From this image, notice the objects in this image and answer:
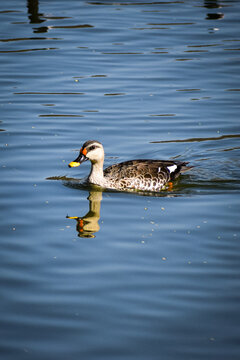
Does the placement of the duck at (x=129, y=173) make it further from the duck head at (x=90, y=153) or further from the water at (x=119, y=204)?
the water at (x=119, y=204)

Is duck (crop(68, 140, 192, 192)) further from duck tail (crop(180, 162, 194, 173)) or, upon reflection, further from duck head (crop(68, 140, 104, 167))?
duck tail (crop(180, 162, 194, 173))

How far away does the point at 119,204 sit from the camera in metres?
10.8

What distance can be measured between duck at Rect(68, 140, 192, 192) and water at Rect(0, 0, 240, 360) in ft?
1.05

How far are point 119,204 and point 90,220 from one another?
94cm

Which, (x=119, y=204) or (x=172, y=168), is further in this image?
(x=172, y=168)

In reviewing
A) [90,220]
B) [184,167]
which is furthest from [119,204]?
[184,167]

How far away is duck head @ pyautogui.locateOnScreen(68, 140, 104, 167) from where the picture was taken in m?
11.4

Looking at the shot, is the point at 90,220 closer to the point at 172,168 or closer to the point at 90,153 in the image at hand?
the point at 90,153

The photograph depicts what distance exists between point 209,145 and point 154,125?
1682 mm

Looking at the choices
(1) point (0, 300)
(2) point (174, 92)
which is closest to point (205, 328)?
(1) point (0, 300)

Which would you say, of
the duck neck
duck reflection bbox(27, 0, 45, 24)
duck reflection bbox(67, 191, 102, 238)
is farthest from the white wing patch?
duck reflection bbox(27, 0, 45, 24)

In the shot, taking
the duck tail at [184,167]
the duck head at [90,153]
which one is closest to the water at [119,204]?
the duck tail at [184,167]

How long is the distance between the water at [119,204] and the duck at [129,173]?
32 cm

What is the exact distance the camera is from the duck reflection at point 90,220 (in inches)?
374
